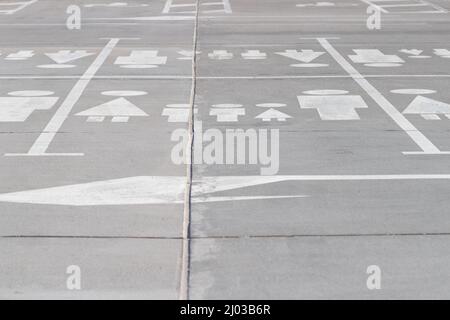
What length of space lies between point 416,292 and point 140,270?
6.60ft

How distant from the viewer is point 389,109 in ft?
50.5

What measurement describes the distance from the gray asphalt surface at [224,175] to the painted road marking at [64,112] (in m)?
0.06

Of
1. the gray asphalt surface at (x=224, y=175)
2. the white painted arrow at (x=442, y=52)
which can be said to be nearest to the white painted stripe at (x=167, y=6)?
the gray asphalt surface at (x=224, y=175)

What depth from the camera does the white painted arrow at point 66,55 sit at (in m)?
20.9

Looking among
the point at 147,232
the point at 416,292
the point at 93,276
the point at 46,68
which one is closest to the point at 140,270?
the point at 93,276

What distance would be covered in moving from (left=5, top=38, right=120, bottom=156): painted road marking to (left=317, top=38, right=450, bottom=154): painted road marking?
396 cm

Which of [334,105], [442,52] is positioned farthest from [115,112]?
[442,52]

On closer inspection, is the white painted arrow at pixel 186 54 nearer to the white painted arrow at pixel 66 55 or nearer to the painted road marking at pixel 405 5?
the white painted arrow at pixel 66 55

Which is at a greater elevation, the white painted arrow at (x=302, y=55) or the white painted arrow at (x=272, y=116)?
the white painted arrow at (x=272, y=116)

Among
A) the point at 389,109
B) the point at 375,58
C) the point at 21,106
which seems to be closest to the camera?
the point at 389,109

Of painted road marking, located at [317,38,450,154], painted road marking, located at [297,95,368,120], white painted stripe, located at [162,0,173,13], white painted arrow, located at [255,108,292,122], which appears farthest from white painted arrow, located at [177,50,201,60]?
white painted stripe, located at [162,0,173,13]

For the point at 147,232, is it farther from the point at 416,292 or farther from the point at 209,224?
the point at 416,292

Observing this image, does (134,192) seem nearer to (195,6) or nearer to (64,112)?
(64,112)

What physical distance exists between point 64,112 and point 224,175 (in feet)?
14.4
